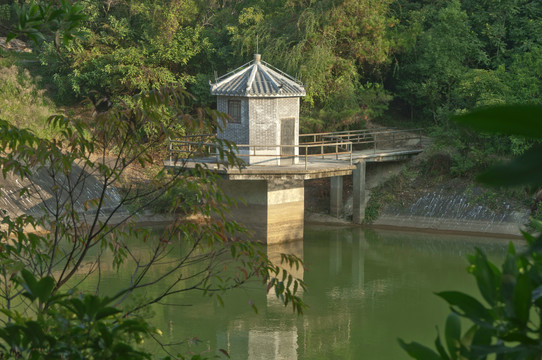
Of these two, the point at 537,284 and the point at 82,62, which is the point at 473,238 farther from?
the point at 537,284

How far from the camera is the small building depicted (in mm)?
16531

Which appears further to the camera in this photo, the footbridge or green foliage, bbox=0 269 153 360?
the footbridge

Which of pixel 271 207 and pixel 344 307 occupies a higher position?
pixel 271 207

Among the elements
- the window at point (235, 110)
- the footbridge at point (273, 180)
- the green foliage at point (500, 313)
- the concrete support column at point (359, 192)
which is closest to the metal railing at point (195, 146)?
the footbridge at point (273, 180)

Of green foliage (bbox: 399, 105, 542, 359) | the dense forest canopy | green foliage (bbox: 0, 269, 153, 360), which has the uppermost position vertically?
the dense forest canopy

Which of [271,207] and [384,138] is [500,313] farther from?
[384,138]

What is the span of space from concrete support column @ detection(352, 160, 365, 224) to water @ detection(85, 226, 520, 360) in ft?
4.22

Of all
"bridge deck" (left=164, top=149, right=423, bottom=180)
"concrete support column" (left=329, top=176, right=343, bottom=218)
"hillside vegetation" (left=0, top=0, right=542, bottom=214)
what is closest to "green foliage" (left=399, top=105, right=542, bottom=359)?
"bridge deck" (left=164, top=149, right=423, bottom=180)

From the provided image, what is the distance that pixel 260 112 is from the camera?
54.5 feet

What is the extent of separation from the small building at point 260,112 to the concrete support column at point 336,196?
8.49ft

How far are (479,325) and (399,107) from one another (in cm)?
2259

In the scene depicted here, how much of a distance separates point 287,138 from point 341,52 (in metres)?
5.33

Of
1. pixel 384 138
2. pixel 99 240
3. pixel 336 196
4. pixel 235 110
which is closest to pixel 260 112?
pixel 235 110

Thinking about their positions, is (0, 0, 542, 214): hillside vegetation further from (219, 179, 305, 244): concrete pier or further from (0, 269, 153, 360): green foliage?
(0, 269, 153, 360): green foliage
